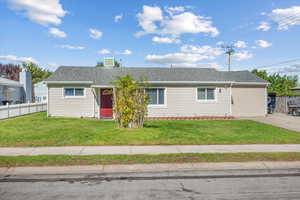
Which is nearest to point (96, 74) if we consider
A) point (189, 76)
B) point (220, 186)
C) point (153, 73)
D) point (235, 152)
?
point (153, 73)

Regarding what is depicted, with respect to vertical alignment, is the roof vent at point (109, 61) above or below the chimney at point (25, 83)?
above

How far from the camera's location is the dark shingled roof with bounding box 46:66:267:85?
1580 cm

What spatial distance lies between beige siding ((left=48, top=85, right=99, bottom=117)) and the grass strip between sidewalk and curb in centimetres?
933

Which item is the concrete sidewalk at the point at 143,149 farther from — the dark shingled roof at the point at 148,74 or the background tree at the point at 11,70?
the background tree at the point at 11,70

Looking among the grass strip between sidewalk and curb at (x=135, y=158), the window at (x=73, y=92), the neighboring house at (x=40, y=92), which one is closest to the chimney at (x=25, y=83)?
the neighboring house at (x=40, y=92)

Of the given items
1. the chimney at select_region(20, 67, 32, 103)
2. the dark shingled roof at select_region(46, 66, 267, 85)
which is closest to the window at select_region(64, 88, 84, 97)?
the dark shingled roof at select_region(46, 66, 267, 85)

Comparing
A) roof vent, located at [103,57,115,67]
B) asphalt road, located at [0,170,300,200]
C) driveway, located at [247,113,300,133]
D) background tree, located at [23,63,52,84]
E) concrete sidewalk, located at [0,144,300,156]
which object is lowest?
asphalt road, located at [0,170,300,200]

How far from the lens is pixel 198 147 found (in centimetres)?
721

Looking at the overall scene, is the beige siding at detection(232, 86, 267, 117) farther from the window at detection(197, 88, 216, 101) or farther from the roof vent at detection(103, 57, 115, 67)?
the roof vent at detection(103, 57, 115, 67)

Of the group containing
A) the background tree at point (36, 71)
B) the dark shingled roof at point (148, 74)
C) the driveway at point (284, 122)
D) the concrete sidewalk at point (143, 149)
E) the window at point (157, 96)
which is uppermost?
the background tree at point (36, 71)

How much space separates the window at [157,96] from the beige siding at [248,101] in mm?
6126

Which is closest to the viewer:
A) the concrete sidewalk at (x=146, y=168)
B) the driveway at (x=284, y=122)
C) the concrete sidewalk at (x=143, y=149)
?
the concrete sidewalk at (x=146, y=168)

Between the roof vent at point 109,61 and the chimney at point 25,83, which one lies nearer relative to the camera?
the roof vent at point 109,61

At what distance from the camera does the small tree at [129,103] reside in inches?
387
